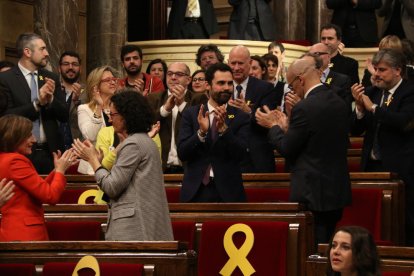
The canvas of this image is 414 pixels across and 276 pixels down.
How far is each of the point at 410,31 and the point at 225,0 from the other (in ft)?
21.4

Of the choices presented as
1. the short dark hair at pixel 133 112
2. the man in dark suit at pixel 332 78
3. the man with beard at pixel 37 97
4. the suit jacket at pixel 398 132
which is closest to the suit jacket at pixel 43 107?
the man with beard at pixel 37 97

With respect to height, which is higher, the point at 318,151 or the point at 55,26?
the point at 55,26

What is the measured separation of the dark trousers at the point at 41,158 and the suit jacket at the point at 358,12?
5137 mm

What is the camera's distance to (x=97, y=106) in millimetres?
8211

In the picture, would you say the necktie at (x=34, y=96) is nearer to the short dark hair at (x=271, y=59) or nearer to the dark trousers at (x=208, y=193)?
the dark trousers at (x=208, y=193)

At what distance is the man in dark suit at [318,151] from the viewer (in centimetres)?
614

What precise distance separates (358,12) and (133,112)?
283 inches

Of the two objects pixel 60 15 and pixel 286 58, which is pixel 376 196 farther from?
pixel 286 58

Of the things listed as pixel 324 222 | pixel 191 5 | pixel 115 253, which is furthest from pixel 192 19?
pixel 115 253

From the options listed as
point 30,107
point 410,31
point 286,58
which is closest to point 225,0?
point 286,58

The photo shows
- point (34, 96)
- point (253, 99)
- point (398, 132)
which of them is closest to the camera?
point (398, 132)

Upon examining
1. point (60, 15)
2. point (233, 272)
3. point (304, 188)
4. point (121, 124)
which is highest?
point (60, 15)

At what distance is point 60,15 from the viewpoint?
1088 centimetres

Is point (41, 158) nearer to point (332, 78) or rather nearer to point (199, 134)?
point (199, 134)
